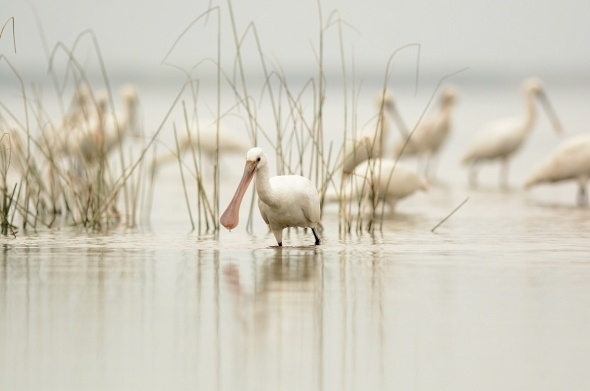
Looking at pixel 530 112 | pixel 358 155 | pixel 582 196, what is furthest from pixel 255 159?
pixel 530 112

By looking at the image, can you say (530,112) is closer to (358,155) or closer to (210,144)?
(210,144)

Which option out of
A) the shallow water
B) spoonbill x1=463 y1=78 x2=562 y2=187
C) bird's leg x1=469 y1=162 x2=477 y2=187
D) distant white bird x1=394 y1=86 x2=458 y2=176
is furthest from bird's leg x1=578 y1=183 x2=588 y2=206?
distant white bird x1=394 y1=86 x2=458 y2=176

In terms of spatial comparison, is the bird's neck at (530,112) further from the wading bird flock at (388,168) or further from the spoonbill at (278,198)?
the spoonbill at (278,198)

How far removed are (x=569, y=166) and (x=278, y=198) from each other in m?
7.37

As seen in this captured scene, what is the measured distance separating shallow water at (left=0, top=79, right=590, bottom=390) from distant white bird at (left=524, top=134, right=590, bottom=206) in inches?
178

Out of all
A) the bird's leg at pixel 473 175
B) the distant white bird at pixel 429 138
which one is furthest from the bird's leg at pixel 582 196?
the distant white bird at pixel 429 138

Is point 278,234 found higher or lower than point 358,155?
lower

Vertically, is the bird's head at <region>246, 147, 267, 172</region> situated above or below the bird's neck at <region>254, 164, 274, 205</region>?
above

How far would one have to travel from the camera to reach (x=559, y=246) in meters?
10.1

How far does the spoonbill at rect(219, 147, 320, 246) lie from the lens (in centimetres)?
939

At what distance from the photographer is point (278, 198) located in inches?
373

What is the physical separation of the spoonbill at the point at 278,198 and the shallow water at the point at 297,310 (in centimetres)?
21

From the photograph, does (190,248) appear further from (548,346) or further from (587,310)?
(548,346)

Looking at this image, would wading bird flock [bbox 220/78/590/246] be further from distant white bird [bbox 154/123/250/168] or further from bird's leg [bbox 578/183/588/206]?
distant white bird [bbox 154/123/250/168]
